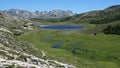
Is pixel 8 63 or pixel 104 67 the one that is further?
pixel 104 67

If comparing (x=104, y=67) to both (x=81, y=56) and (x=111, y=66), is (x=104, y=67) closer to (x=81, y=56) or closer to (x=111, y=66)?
(x=111, y=66)

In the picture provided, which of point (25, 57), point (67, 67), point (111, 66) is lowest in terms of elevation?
point (111, 66)

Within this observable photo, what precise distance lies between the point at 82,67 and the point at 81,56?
86.7 ft

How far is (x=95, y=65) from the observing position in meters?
92.8

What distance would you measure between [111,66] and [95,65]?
18.6ft

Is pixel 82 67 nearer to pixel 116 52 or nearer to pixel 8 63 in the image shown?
pixel 116 52

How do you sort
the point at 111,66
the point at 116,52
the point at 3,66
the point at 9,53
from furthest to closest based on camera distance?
the point at 116,52 < the point at 111,66 < the point at 9,53 < the point at 3,66

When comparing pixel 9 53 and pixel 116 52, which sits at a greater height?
pixel 9 53

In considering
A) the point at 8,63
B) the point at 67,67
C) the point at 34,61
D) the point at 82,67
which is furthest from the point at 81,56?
the point at 8,63

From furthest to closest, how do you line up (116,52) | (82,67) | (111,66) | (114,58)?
(116,52) → (114,58) → (111,66) → (82,67)

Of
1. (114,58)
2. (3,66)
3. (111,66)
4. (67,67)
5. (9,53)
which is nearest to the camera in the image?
(3,66)

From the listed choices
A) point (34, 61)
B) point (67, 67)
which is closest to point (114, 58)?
point (67, 67)

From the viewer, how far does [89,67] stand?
88500 millimetres

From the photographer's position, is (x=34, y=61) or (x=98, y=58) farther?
(x=98, y=58)
